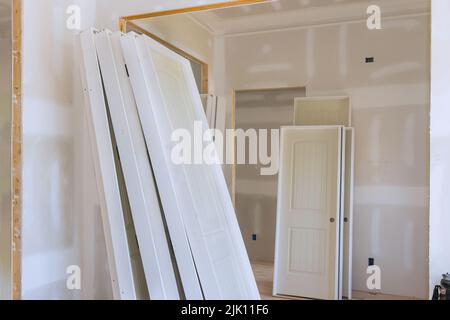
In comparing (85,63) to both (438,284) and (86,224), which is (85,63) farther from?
(438,284)

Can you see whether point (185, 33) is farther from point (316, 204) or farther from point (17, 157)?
point (316, 204)

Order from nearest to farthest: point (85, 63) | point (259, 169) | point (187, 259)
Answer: point (187, 259), point (85, 63), point (259, 169)

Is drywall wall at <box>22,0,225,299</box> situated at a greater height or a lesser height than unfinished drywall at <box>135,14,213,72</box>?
lesser

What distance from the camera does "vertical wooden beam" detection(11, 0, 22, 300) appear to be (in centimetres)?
213

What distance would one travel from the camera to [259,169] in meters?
2.51

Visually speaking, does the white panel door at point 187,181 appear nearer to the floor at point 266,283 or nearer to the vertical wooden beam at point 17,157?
the floor at point 266,283

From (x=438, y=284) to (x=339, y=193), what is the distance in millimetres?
792

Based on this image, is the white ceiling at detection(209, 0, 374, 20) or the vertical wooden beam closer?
the vertical wooden beam

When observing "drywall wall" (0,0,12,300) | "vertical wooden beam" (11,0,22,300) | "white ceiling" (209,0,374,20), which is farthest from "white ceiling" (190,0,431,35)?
"drywall wall" (0,0,12,300)

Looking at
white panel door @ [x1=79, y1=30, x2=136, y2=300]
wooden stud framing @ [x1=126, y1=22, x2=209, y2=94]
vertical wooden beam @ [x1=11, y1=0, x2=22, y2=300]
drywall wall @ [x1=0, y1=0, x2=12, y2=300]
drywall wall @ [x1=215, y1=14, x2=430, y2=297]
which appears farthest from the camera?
wooden stud framing @ [x1=126, y1=22, x2=209, y2=94]

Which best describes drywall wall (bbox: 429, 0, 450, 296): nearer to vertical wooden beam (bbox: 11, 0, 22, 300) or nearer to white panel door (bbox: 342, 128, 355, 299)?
white panel door (bbox: 342, 128, 355, 299)

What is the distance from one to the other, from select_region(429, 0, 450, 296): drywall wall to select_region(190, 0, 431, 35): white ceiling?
412 millimetres
